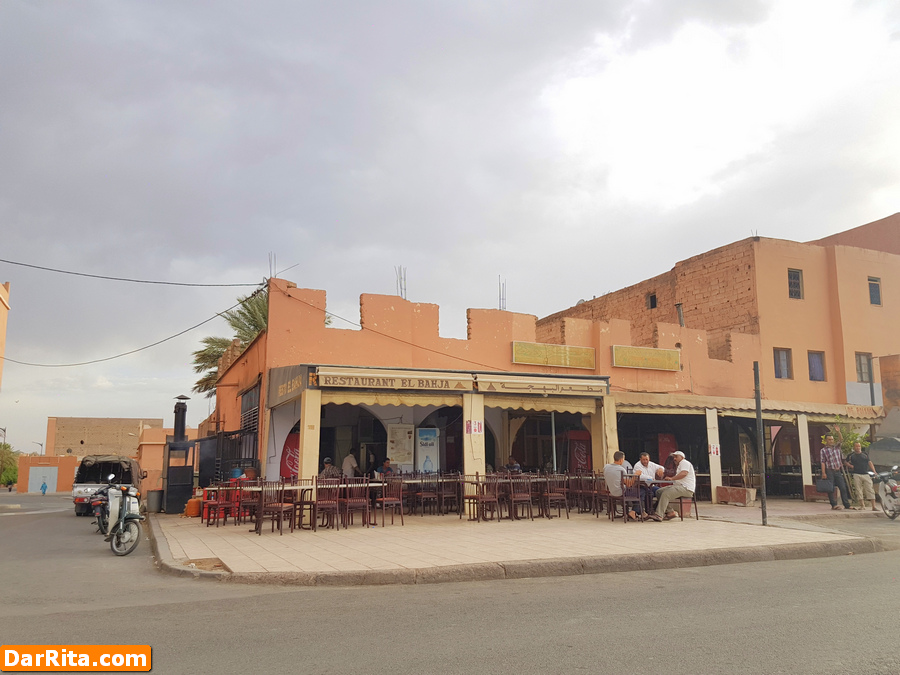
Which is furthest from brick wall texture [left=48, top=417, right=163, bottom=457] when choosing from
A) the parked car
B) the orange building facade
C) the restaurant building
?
the restaurant building

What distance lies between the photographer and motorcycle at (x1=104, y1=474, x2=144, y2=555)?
10.6 m

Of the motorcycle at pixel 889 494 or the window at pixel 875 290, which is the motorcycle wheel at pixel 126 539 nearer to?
the motorcycle at pixel 889 494

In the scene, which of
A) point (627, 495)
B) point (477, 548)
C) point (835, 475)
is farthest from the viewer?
point (835, 475)

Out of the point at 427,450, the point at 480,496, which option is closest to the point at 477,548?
the point at 480,496

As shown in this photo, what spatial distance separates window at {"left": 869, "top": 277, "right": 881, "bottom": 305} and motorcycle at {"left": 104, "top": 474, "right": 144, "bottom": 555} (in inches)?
1026

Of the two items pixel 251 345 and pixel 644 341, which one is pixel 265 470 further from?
pixel 644 341

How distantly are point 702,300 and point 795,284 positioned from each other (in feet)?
10.4

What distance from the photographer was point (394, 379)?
1423 cm

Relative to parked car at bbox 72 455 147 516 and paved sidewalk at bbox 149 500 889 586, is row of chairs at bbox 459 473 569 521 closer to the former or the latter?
paved sidewalk at bbox 149 500 889 586

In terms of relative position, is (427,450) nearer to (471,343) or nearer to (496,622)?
(471,343)

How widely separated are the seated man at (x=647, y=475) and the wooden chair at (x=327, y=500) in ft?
19.2

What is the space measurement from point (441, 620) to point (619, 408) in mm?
12576

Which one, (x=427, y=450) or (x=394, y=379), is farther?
(x=427, y=450)

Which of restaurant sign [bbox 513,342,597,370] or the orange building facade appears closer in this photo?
the orange building facade
